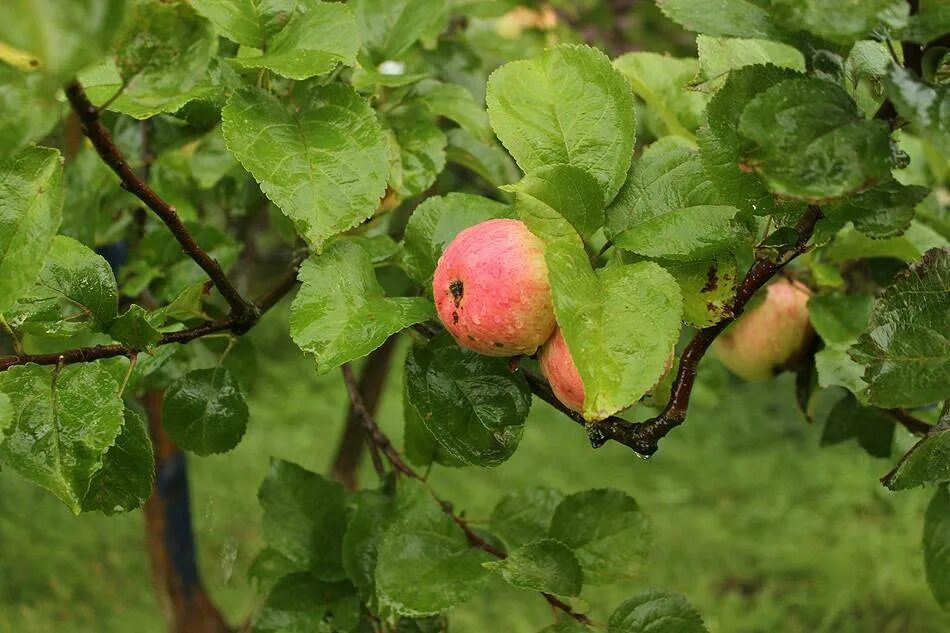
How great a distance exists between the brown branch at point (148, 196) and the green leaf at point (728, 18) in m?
0.26

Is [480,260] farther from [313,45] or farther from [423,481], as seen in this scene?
[423,481]

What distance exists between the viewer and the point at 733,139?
494mm

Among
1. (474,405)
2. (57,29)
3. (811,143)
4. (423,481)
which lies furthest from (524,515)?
(57,29)

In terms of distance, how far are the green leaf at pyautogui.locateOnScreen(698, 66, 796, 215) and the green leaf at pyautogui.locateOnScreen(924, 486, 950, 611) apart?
0.38 meters

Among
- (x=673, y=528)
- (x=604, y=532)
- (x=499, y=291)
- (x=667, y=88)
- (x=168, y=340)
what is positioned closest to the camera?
(x=499, y=291)

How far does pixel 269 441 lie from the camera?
3.04 metres

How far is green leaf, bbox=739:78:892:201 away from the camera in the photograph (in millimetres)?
424

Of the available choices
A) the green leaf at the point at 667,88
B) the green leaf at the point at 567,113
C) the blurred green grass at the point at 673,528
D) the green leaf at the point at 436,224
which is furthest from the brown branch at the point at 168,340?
the blurred green grass at the point at 673,528

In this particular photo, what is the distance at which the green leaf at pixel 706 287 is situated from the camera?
54cm

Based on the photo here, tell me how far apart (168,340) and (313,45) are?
0.65 feet

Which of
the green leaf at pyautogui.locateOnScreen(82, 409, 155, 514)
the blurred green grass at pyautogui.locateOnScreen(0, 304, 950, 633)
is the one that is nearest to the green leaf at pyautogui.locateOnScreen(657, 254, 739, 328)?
the green leaf at pyautogui.locateOnScreen(82, 409, 155, 514)

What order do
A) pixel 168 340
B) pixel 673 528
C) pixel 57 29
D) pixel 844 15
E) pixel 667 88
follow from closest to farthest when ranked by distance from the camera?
pixel 57 29
pixel 844 15
pixel 168 340
pixel 667 88
pixel 673 528

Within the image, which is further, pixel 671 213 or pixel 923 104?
pixel 671 213

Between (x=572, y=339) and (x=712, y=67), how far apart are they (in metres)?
0.23
